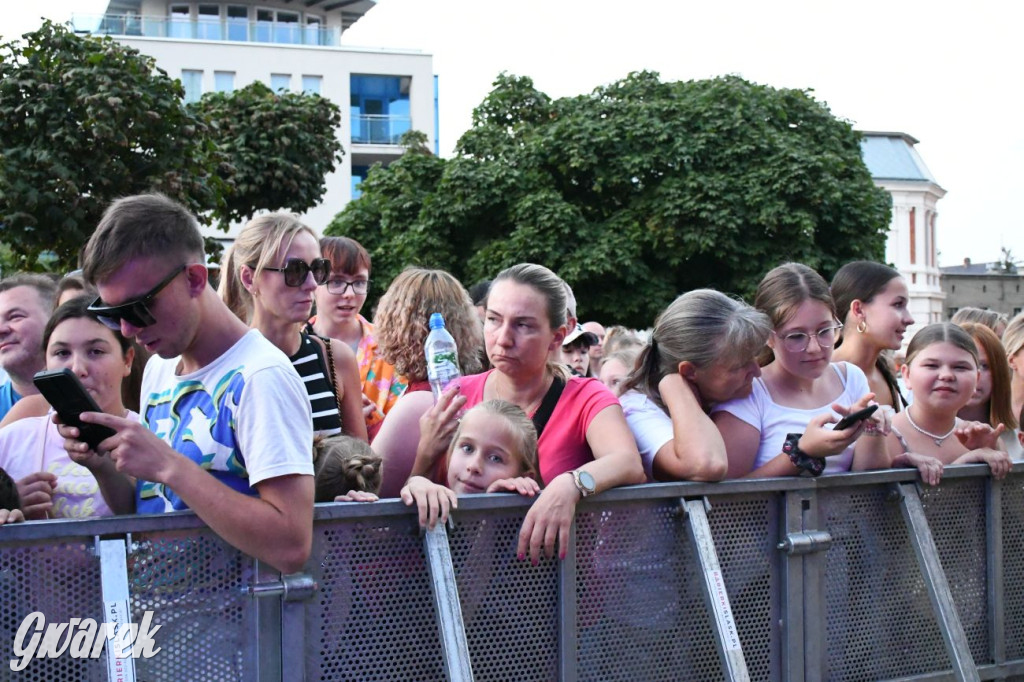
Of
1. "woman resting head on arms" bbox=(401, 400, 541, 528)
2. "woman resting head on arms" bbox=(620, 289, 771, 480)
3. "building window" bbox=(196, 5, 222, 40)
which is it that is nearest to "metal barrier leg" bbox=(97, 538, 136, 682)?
"woman resting head on arms" bbox=(401, 400, 541, 528)

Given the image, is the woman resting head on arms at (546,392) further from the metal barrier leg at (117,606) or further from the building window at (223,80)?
the building window at (223,80)

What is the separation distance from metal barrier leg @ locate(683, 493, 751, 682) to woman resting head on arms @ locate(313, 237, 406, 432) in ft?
6.72

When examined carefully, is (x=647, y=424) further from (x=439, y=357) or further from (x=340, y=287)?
(x=340, y=287)

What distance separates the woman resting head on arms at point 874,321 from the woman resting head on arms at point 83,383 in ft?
10.3

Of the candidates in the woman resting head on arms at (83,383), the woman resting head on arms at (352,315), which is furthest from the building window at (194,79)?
the woman resting head on arms at (83,383)

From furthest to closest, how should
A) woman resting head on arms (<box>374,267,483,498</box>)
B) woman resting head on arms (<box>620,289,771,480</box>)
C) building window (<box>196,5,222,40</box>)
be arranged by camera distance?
1. building window (<box>196,5,222,40</box>)
2. woman resting head on arms (<box>374,267,483,498</box>)
3. woman resting head on arms (<box>620,289,771,480</box>)

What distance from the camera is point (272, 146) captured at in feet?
80.1

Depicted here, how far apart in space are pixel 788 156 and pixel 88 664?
29.0 metres

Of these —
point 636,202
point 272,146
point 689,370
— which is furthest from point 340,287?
point 636,202

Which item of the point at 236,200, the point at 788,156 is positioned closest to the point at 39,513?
the point at 236,200

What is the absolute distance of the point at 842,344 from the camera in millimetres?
5172

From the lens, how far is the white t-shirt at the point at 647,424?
3666 millimetres

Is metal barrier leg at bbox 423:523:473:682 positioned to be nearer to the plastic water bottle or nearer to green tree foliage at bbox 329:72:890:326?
the plastic water bottle

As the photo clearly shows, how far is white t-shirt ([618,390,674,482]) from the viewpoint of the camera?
3666 mm
